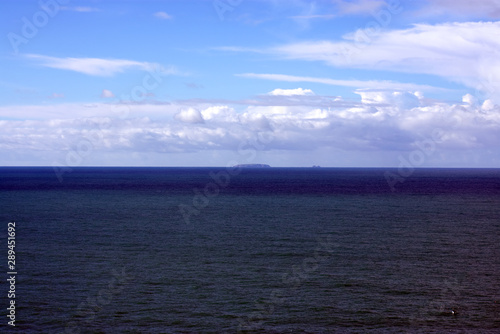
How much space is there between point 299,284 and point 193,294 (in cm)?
1009

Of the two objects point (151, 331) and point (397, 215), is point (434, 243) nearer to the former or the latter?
point (397, 215)

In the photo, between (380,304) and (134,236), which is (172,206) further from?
(380,304)

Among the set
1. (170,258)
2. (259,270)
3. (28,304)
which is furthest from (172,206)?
(28,304)

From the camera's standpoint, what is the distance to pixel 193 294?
42750 millimetres

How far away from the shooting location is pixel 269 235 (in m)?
73.1

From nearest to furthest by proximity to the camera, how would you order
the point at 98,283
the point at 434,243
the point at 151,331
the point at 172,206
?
the point at 151,331 < the point at 98,283 < the point at 434,243 < the point at 172,206

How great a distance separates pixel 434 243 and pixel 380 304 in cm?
3026

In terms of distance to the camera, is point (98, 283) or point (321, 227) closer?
point (98, 283)

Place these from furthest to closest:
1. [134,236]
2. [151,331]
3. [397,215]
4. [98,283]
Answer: [397,215]
[134,236]
[98,283]
[151,331]

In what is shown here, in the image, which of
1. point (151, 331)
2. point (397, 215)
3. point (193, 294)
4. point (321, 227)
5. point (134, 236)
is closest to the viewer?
point (151, 331)

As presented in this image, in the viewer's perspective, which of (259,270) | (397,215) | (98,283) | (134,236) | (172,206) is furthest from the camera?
(172,206)

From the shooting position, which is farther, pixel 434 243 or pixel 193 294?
pixel 434 243

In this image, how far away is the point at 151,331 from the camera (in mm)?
34781

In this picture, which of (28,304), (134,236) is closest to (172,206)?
(134,236)
